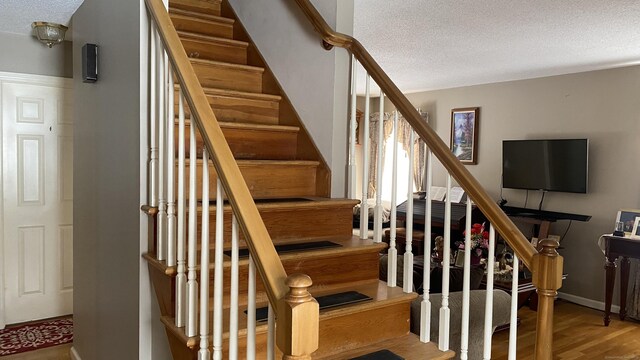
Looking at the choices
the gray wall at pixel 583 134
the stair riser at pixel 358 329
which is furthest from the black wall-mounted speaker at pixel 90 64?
the gray wall at pixel 583 134

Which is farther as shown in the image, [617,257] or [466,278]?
[617,257]

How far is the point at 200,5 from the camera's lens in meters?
3.50

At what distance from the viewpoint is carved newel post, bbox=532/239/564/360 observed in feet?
5.68

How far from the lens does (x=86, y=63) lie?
8.81ft

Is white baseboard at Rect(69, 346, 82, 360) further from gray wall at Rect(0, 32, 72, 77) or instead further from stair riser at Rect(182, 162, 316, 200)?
gray wall at Rect(0, 32, 72, 77)

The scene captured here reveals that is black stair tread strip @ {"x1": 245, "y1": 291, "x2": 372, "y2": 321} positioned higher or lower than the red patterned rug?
higher

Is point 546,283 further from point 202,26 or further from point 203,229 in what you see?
point 202,26

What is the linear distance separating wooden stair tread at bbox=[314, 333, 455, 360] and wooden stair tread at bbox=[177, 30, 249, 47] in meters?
2.11

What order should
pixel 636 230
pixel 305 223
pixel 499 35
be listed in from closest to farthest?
pixel 305 223, pixel 499 35, pixel 636 230

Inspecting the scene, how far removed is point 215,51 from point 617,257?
406 centimetres

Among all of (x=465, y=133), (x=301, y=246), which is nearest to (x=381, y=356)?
(x=301, y=246)

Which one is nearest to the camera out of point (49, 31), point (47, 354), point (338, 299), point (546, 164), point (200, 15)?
point (338, 299)

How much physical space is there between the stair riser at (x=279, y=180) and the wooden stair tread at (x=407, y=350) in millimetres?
964

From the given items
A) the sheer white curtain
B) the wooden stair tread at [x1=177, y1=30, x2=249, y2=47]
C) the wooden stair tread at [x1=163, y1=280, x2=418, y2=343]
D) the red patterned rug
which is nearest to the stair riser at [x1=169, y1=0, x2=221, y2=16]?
the wooden stair tread at [x1=177, y1=30, x2=249, y2=47]
